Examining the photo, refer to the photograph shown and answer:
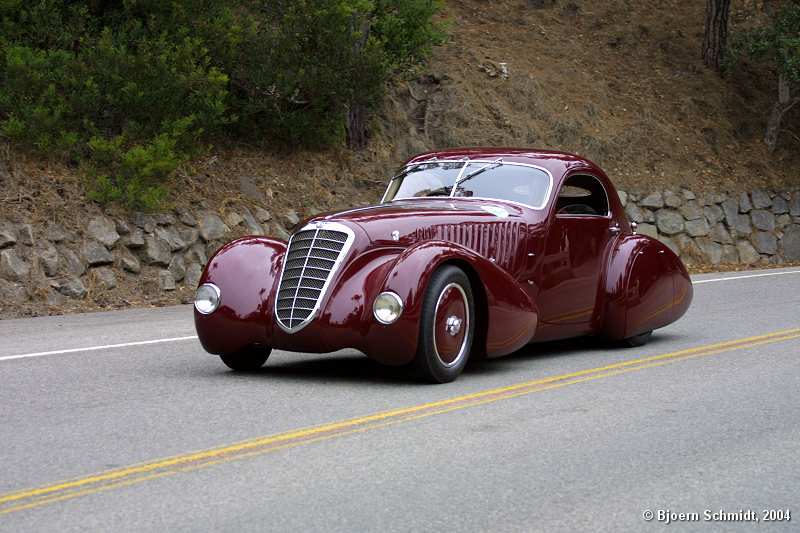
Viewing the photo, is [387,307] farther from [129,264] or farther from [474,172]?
[129,264]

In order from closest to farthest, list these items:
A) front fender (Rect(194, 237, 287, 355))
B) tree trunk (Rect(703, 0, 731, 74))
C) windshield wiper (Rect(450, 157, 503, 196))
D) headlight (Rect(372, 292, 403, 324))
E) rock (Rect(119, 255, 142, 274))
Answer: headlight (Rect(372, 292, 403, 324))
front fender (Rect(194, 237, 287, 355))
windshield wiper (Rect(450, 157, 503, 196))
rock (Rect(119, 255, 142, 274))
tree trunk (Rect(703, 0, 731, 74))

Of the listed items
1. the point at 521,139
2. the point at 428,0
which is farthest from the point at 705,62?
the point at 428,0

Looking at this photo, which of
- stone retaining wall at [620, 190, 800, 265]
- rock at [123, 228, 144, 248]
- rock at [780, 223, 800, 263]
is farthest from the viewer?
rock at [780, 223, 800, 263]

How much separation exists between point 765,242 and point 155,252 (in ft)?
45.2

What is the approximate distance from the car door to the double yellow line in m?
0.68

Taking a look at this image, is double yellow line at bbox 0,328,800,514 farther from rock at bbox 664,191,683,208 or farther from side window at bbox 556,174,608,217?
rock at bbox 664,191,683,208

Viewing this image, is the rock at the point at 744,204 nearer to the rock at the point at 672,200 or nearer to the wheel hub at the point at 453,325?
the rock at the point at 672,200

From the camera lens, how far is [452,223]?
7344 millimetres

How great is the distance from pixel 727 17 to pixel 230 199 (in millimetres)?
16107

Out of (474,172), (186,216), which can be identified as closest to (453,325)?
(474,172)

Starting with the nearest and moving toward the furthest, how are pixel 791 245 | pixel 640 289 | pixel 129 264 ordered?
pixel 640 289
pixel 129 264
pixel 791 245

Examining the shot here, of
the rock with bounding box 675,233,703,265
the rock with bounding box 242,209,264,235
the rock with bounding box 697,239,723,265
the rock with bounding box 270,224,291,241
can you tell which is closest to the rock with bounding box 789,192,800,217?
the rock with bounding box 697,239,723,265

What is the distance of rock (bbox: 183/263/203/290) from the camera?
542 inches

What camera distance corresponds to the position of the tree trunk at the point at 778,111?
77.5ft
